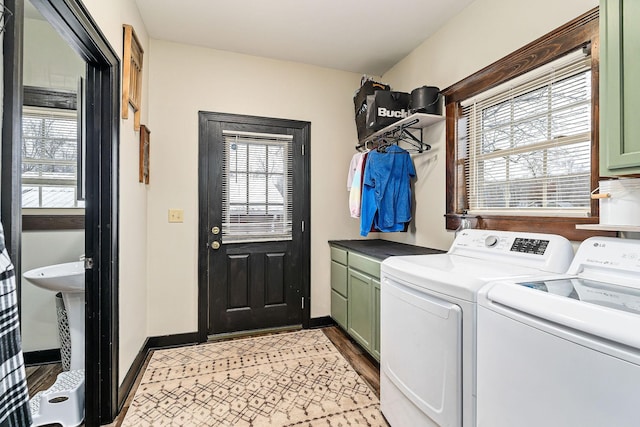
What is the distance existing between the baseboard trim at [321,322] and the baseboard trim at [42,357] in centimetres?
205

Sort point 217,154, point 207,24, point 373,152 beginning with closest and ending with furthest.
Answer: point 207,24
point 373,152
point 217,154

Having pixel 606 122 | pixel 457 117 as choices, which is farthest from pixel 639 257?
pixel 457 117

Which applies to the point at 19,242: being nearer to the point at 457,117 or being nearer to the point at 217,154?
the point at 217,154

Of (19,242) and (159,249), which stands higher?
(19,242)

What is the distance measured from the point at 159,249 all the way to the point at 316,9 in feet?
7.60

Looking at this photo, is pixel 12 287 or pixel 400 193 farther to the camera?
pixel 400 193

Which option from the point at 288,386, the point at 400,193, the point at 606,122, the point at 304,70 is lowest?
the point at 288,386

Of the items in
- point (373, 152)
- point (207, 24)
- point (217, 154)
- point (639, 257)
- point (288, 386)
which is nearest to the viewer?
point (639, 257)

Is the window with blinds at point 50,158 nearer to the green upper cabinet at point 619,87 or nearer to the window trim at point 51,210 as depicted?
the window trim at point 51,210

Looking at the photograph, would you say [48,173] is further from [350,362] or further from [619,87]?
[619,87]

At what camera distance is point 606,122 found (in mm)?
1179

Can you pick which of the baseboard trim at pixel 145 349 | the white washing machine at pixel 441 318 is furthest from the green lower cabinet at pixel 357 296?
the baseboard trim at pixel 145 349

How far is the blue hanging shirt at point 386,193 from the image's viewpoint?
2635 millimetres

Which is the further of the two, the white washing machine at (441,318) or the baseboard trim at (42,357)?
the baseboard trim at (42,357)
